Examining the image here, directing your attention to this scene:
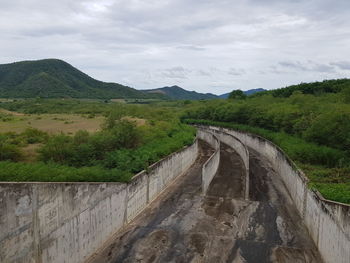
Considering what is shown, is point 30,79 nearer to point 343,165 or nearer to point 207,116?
point 207,116

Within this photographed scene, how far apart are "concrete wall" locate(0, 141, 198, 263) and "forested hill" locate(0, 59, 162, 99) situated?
342ft

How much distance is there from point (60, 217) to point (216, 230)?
26.5 feet

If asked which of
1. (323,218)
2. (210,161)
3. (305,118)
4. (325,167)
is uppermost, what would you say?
(305,118)

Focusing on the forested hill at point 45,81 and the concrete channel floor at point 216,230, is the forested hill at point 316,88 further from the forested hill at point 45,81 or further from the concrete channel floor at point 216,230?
→ the forested hill at point 45,81

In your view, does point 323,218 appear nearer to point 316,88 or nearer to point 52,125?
point 52,125

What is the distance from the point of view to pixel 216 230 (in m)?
16.9

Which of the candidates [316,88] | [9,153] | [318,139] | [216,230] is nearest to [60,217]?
[9,153]

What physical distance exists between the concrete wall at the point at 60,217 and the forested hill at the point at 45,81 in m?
104

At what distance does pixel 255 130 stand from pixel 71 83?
11018 cm

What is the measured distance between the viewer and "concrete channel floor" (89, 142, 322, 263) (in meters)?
14.2

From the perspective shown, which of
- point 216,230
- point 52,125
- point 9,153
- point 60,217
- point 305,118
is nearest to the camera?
point 60,217

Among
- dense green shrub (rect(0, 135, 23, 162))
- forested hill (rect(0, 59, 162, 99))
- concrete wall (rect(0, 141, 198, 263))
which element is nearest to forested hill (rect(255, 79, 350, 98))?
concrete wall (rect(0, 141, 198, 263))

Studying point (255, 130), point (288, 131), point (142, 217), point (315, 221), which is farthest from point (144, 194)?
point (255, 130)

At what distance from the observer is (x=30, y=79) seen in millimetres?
124875
